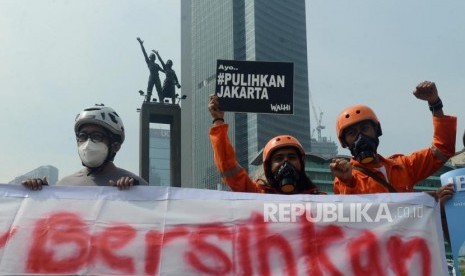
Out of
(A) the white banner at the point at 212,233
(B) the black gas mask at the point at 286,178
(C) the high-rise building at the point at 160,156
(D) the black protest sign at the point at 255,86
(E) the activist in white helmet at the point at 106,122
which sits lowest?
(A) the white banner at the point at 212,233

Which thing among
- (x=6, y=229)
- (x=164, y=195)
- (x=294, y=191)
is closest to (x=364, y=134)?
(x=294, y=191)

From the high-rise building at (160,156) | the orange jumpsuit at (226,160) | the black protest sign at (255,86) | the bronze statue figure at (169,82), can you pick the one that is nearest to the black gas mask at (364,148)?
the orange jumpsuit at (226,160)

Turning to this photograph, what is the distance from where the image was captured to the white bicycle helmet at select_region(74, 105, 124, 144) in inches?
224

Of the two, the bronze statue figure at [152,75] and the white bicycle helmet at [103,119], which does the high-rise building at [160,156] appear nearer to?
the bronze statue figure at [152,75]

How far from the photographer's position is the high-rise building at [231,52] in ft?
316

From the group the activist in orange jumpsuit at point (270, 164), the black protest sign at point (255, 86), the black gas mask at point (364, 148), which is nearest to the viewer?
the black gas mask at point (364, 148)

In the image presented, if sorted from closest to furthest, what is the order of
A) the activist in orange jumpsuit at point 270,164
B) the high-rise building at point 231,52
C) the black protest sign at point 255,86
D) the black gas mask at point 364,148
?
the black gas mask at point 364,148
the activist in orange jumpsuit at point 270,164
the black protest sign at point 255,86
the high-rise building at point 231,52

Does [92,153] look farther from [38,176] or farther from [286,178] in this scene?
[286,178]

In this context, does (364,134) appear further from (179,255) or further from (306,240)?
(179,255)

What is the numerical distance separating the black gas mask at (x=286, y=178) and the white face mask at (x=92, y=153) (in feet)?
5.16

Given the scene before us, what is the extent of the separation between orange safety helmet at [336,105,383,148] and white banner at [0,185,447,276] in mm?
743

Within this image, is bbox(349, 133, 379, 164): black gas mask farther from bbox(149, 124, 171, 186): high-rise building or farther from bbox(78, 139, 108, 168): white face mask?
bbox(149, 124, 171, 186): high-rise building

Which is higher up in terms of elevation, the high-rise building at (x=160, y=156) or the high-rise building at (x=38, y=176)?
the high-rise building at (x=160, y=156)

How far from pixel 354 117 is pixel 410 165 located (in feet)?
2.21
